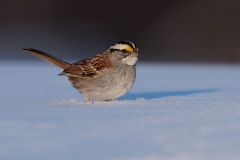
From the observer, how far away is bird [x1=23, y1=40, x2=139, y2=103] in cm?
660

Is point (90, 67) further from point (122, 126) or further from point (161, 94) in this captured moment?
point (122, 126)

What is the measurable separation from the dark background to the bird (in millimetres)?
10311

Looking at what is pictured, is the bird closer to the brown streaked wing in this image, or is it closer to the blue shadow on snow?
the brown streaked wing

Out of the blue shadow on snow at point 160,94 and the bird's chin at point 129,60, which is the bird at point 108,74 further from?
the blue shadow on snow at point 160,94

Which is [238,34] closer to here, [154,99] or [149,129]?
A: [154,99]

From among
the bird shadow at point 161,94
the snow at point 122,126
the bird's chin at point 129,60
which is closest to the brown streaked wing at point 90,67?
the bird's chin at point 129,60

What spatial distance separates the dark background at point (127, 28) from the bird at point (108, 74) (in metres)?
10.3

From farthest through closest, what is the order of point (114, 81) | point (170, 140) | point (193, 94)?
point (193, 94) < point (114, 81) < point (170, 140)

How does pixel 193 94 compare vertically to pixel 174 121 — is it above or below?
above

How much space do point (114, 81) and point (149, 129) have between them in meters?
1.80

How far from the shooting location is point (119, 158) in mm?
4078

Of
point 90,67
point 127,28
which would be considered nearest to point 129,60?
point 90,67

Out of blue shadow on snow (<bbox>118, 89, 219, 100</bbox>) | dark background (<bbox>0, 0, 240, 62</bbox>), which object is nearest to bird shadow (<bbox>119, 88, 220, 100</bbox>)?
blue shadow on snow (<bbox>118, 89, 219, 100</bbox>)

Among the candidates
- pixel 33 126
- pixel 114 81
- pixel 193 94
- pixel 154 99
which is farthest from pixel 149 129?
pixel 193 94
